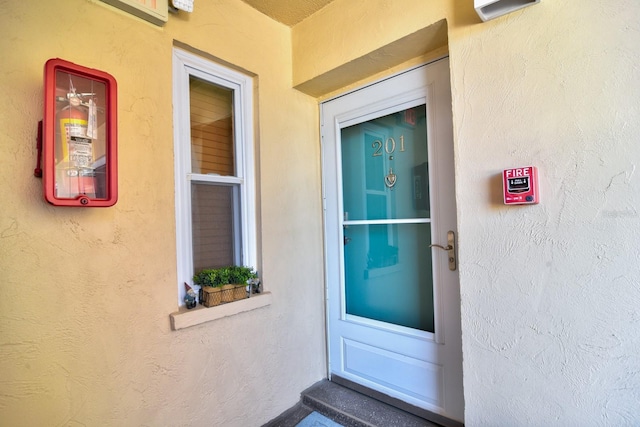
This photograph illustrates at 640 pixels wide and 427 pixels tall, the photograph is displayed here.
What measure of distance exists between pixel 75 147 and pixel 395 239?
1.73 meters

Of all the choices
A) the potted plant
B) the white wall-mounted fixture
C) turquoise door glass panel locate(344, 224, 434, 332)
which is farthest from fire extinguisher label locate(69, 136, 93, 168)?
the white wall-mounted fixture

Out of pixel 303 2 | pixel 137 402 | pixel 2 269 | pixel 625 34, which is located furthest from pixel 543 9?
pixel 137 402

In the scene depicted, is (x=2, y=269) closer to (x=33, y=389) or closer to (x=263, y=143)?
(x=33, y=389)

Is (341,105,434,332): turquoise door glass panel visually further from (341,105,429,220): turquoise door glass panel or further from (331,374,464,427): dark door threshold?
(331,374,464,427): dark door threshold

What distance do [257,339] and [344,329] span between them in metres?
0.67

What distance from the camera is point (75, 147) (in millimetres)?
1248

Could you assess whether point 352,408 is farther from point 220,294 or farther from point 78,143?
point 78,143

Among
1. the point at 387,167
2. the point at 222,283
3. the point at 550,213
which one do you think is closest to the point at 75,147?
the point at 222,283

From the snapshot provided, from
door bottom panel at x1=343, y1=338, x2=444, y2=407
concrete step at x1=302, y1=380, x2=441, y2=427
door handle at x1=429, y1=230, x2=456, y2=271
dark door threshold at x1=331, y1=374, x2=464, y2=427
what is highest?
door handle at x1=429, y1=230, x2=456, y2=271

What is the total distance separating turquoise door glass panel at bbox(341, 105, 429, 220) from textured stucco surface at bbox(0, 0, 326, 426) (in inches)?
17.7

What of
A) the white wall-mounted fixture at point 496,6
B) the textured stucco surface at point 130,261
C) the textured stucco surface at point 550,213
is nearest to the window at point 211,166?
the textured stucco surface at point 130,261

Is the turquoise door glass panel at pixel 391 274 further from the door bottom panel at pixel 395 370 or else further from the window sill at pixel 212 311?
the window sill at pixel 212 311

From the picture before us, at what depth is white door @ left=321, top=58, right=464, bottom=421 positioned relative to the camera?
6.04ft

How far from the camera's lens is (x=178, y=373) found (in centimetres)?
161
